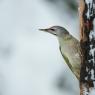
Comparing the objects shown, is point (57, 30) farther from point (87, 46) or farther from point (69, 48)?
point (87, 46)

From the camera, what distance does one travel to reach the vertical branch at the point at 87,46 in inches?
218

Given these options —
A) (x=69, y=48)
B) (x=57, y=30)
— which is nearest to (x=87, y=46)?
(x=69, y=48)

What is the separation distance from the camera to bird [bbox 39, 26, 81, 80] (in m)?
6.53

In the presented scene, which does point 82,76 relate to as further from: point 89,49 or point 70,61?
point 70,61

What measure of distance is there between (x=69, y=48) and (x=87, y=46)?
3.71 ft

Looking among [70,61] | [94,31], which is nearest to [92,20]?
[94,31]

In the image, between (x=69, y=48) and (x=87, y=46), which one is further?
(x=69, y=48)

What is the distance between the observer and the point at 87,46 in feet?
18.5

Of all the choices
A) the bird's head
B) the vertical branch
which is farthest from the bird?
the vertical branch

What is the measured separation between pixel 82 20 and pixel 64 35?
1.23 metres

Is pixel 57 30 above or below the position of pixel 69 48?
above

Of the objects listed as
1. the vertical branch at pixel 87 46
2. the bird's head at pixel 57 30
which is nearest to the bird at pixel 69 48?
the bird's head at pixel 57 30

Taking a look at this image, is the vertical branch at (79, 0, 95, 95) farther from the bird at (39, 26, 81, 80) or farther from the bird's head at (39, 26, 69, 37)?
the bird's head at (39, 26, 69, 37)

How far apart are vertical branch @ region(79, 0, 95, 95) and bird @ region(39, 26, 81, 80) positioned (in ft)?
2.58
